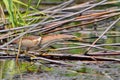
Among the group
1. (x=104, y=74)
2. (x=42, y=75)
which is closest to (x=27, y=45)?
(x=42, y=75)

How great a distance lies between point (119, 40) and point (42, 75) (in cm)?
178

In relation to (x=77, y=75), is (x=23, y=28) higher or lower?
higher

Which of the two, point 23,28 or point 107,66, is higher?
point 23,28

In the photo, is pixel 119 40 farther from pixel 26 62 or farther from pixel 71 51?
pixel 26 62

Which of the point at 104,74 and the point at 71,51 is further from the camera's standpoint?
the point at 71,51

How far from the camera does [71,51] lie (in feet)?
15.8

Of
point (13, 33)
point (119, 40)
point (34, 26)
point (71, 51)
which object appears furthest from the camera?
point (119, 40)

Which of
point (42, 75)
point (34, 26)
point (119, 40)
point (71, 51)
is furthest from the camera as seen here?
point (119, 40)

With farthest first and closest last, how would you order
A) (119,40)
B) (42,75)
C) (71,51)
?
(119,40), (71,51), (42,75)

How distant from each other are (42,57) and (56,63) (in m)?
0.19

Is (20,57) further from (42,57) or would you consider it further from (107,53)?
(107,53)

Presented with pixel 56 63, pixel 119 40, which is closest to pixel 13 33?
pixel 56 63

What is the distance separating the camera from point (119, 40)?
17.5 ft

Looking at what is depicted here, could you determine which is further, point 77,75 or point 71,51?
point 71,51
